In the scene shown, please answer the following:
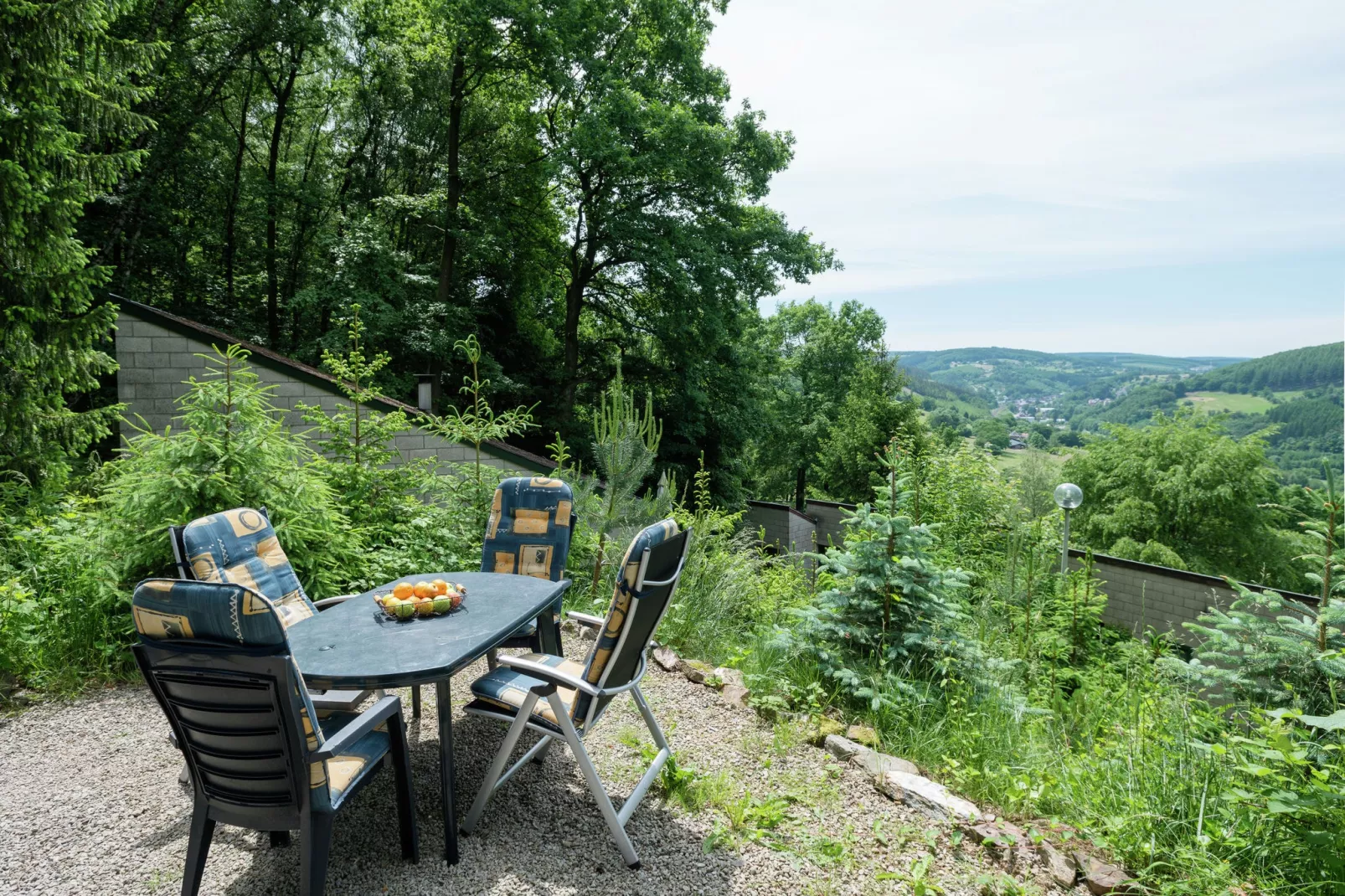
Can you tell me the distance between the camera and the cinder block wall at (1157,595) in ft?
35.4

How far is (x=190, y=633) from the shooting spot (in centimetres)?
179

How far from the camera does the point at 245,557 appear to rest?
3.05 meters

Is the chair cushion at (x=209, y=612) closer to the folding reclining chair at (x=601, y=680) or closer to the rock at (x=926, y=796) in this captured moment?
the folding reclining chair at (x=601, y=680)

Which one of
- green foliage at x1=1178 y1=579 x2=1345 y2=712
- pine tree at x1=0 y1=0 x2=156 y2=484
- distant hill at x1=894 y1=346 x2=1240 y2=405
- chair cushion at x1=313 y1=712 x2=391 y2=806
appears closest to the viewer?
chair cushion at x1=313 y1=712 x2=391 y2=806

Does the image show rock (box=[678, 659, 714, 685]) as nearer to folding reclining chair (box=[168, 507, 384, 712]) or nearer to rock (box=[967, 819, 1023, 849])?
rock (box=[967, 819, 1023, 849])

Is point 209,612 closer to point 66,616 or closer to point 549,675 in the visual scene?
point 549,675

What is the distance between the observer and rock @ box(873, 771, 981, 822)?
8.71 ft

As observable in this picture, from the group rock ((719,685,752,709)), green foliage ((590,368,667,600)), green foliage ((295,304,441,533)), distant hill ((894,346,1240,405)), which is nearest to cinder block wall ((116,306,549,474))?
green foliage ((295,304,441,533))

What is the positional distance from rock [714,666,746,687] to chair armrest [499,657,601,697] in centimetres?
166

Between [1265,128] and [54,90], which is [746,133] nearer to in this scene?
[54,90]

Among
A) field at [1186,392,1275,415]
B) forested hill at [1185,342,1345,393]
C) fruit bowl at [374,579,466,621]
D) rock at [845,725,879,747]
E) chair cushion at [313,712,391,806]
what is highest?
forested hill at [1185,342,1345,393]

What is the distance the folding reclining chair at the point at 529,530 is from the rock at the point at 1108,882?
2.75 meters

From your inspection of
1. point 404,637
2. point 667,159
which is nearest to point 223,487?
point 404,637

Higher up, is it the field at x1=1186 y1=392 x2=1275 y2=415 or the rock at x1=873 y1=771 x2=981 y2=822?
the field at x1=1186 y1=392 x2=1275 y2=415
